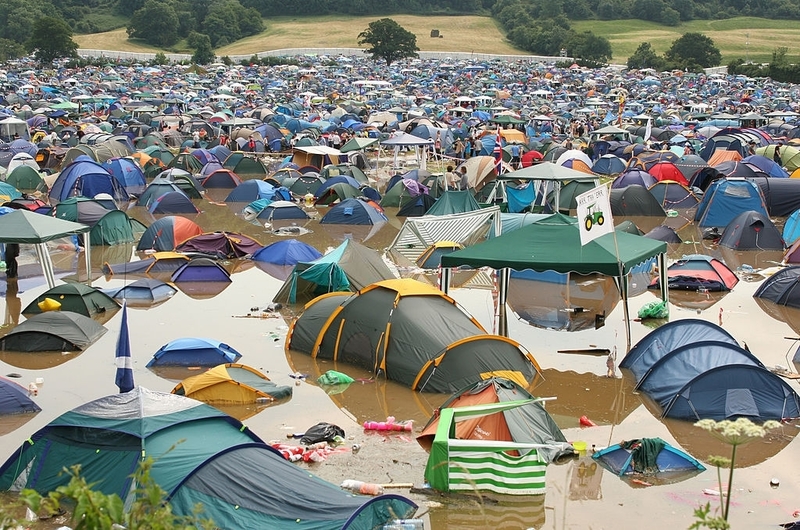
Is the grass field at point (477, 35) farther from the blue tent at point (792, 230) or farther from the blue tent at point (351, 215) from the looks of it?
the blue tent at point (792, 230)

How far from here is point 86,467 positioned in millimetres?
8898

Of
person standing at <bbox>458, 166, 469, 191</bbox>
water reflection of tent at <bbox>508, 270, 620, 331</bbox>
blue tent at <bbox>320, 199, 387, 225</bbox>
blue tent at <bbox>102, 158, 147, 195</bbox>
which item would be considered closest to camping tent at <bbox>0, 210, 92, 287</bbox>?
water reflection of tent at <bbox>508, 270, 620, 331</bbox>

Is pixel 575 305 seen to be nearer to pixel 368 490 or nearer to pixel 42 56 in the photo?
pixel 368 490

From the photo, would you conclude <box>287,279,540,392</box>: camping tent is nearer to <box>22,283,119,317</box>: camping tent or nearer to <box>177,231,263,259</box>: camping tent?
<box>22,283,119,317</box>: camping tent

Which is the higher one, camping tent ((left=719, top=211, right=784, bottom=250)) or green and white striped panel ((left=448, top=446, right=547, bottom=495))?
green and white striped panel ((left=448, top=446, right=547, bottom=495))

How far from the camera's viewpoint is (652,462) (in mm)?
10039

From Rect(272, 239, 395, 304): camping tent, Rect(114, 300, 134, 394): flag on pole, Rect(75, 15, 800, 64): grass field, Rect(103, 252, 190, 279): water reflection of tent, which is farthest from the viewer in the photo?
Rect(75, 15, 800, 64): grass field

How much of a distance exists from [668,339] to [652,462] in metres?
3.31

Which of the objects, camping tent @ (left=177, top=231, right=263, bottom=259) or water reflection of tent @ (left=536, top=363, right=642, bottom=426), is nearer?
water reflection of tent @ (left=536, top=363, right=642, bottom=426)

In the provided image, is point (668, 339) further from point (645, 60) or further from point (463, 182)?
point (645, 60)

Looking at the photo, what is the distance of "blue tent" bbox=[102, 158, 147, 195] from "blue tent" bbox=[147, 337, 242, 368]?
16799 millimetres

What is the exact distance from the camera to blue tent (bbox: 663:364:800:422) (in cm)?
1127

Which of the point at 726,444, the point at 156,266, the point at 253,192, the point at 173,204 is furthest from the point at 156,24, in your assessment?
the point at 726,444

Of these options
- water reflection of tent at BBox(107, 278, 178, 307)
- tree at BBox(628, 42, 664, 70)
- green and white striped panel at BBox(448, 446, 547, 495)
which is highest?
green and white striped panel at BBox(448, 446, 547, 495)
